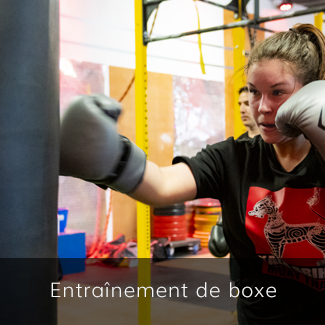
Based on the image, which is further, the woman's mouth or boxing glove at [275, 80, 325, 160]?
the woman's mouth

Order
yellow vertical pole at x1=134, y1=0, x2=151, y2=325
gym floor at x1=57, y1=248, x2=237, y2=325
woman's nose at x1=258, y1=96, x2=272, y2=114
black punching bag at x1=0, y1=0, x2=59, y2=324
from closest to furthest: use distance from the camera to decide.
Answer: black punching bag at x1=0, y1=0, x2=59, y2=324 → woman's nose at x1=258, y1=96, x2=272, y2=114 → yellow vertical pole at x1=134, y1=0, x2=151, y2=325 → gym floor at x1=57, y1=248, x2=237, y2=325

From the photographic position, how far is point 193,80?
6.86 m

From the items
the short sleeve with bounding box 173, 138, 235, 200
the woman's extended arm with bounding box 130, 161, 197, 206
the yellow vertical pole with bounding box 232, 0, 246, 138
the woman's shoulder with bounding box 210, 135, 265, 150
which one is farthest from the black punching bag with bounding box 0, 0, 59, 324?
the yellow vertical pole with bounding box 232, 0, 246, 138

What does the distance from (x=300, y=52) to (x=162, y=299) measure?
3.05 m

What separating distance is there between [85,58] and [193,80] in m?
1.98

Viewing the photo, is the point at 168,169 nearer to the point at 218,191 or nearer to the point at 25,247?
the point at 218,191

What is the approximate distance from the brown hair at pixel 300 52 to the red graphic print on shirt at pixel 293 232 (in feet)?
1.14

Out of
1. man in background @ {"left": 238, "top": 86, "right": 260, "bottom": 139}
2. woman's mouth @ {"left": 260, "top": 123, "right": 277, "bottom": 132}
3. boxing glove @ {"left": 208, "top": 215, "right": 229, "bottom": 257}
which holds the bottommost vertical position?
boxing glove @ {"left": 208, "top": 215, "right": 229, "bottom": 257}

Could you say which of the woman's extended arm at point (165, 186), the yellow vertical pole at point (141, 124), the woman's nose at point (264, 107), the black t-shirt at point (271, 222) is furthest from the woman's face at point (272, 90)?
the yellow vertical pole at point (141, 124)

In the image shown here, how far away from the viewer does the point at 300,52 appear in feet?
4.14

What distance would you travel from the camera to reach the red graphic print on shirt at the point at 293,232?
124 centimetres

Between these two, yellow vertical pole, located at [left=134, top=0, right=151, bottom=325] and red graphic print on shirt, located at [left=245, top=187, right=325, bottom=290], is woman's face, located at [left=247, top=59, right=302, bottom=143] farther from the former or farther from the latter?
yellow vertical pole, located at [left=134, top=0, right=151, bottom=325]

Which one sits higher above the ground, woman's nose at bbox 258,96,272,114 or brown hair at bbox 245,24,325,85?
brown hair at bbox 245,24,325,85

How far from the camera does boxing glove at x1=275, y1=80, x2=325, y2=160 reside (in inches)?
40.5
